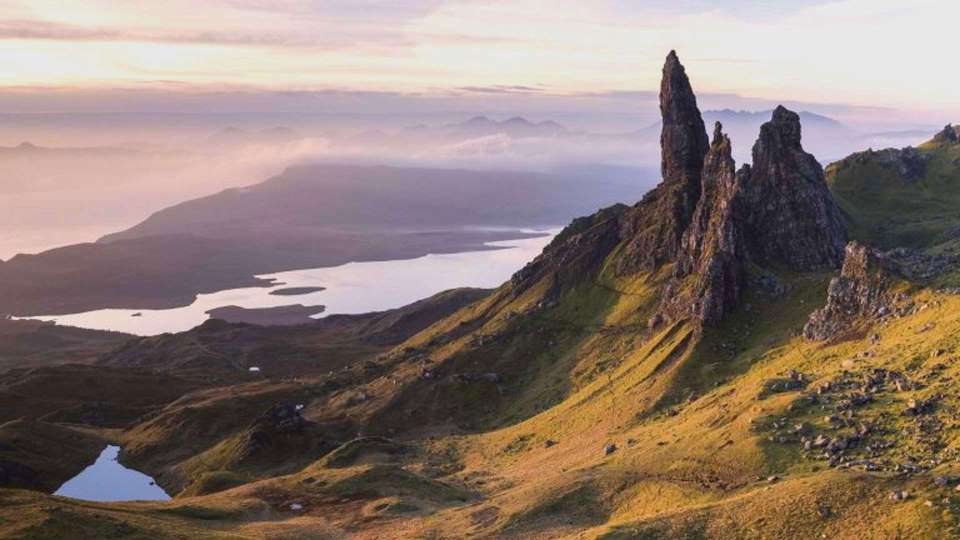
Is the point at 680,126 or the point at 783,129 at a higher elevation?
the point at 680,126

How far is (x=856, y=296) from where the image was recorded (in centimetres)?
10944

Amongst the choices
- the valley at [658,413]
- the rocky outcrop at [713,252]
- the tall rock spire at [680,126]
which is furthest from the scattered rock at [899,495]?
the tall rock spire at [680,126]

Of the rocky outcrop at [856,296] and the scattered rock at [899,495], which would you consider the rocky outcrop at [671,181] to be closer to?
the rocky outcrop at [856,296]

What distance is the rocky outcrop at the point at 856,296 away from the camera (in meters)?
107

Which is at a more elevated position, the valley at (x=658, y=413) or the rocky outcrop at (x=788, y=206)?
the rocky outcrop at (x=788, y=206)

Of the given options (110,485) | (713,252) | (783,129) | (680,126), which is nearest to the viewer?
(713,252)

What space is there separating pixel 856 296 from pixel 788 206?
47.4 meters

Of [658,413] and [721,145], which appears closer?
[658,413]

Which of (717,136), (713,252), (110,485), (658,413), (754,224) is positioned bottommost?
(110,485)

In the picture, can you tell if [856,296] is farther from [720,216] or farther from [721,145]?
[721,145]

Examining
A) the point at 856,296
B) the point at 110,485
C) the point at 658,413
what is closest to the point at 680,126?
the point at 856,296

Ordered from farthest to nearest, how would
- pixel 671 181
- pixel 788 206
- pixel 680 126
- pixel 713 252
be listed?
1. pixel 671 181
2. pixel 680 126
3. pixel 788 206
4. pixel 713 252

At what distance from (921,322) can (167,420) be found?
161145 millimetres

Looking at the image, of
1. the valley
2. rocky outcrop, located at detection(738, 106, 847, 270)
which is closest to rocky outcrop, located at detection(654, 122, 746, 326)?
the valley
